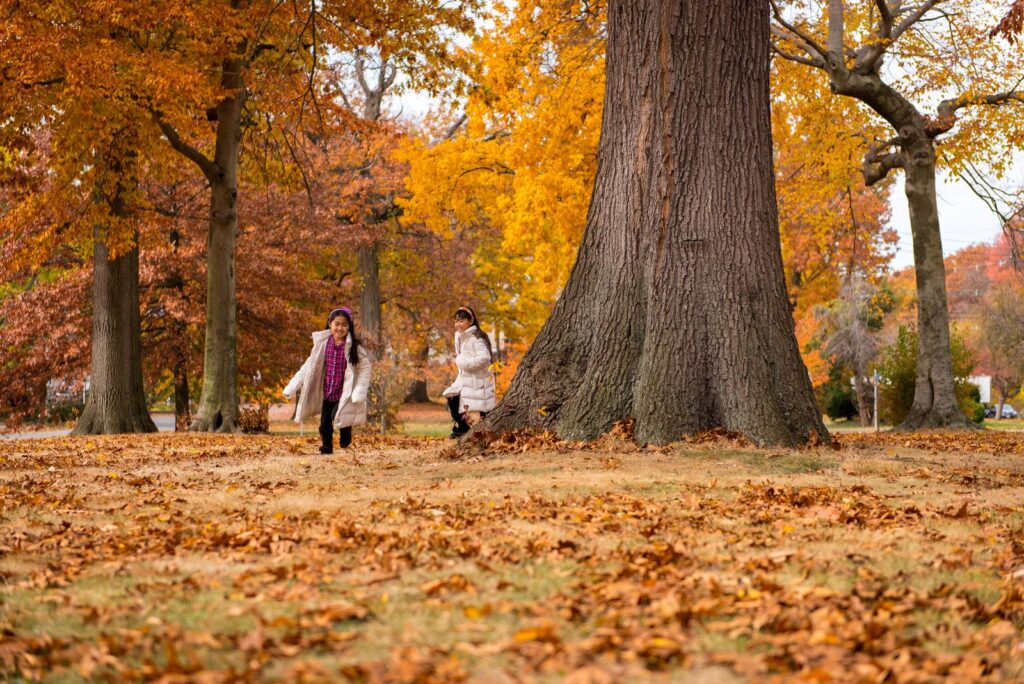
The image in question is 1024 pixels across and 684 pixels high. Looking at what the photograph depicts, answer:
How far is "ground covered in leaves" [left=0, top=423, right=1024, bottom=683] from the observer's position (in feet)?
10.2

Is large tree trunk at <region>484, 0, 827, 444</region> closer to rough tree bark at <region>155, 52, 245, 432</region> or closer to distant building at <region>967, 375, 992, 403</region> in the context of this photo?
rough tree bark at <region>155, 52, 245, 432</region>

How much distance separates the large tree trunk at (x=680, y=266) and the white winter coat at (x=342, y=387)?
257 centimetres

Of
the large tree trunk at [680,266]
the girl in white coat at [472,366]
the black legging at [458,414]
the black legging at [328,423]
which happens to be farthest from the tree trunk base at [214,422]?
the large tree trunk at [680,266]

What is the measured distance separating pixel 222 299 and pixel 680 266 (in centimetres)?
1074

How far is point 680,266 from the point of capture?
8.82 meters

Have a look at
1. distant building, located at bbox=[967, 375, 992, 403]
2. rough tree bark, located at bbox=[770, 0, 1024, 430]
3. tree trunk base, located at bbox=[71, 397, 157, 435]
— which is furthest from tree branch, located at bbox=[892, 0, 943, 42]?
distant building, located at bbox=[967, 375, 992, 403]

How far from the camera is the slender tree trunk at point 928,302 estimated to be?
55.2 feet

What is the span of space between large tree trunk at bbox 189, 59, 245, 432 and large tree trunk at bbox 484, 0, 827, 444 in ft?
31.3

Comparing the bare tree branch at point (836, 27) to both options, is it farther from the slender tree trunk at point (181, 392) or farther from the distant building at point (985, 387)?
the distant building at point (985, 387)

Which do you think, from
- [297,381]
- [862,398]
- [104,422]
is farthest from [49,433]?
[862,398]

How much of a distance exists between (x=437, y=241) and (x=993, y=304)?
22.4 metres

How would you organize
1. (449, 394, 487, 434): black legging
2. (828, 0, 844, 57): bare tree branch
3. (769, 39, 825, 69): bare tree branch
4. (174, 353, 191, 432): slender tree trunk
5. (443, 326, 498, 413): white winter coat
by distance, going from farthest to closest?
(174, 353, 191, 432): slender tree trunk, (769, 39, 825, 69): bare tree branch, (828, 0, 844, 57): bare tree branch, (449, 394, 487, 434): black legging, (443, 326, 498, 413): white winter coat

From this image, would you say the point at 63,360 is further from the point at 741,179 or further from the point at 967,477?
the point at 967,477

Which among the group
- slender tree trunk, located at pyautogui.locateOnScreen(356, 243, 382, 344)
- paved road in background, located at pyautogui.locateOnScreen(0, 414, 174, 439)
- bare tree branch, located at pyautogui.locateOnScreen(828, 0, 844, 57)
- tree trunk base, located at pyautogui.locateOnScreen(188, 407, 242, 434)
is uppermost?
bare tree branch, located at pyautogui.locateOnScreen(828, 0, 844, 57)
